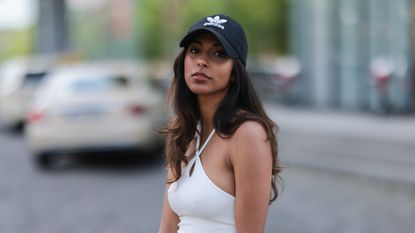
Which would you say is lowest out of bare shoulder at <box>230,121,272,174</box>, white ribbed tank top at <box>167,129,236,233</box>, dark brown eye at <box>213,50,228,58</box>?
white ribbed tank top at <box>167,129,236,233</box>

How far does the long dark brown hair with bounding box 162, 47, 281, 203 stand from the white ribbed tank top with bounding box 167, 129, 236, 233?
0.06 metres

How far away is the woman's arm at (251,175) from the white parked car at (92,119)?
7265 mm

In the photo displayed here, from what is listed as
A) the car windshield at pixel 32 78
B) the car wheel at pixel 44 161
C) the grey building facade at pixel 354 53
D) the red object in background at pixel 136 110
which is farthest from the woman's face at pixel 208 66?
the car windshield at pixel 32 78

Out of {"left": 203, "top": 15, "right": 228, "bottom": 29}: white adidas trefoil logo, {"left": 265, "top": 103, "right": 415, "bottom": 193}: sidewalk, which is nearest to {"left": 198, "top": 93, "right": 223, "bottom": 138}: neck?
{"left": 203, "top": 15, "right": 228, "bottom": 29}: white adidas trefoil logo

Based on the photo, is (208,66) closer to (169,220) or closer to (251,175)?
(251,175)

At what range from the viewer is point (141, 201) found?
24.4 feet

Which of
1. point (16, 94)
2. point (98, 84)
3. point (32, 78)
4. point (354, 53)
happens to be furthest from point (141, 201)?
point (32, 78)

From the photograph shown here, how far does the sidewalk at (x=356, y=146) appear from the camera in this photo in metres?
8.22

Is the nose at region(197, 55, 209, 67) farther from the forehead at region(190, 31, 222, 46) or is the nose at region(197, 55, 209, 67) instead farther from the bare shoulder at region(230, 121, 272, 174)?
the bare shoulder at region(230, 121, 272, 174)

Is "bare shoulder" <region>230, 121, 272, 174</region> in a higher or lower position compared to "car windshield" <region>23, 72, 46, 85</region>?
higher

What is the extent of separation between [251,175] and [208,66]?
375 millimetres

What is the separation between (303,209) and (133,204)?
1.90m

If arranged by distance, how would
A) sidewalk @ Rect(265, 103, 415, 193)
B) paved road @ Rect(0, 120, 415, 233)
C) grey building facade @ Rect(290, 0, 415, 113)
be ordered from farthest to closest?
grey building facade @ Rect(290, 0, 415, 113) < sidewalk @ Rect(265, 103, 415, 193) < paved road @ Rect(0, 120, 415, 233)

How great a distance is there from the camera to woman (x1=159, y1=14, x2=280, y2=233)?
6.47ft
